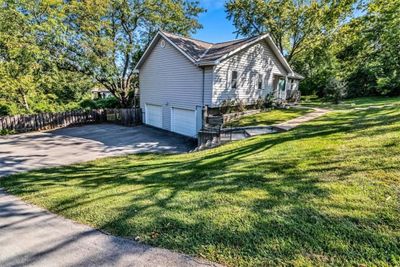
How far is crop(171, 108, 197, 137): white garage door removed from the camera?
Answer: 15072 millimetres

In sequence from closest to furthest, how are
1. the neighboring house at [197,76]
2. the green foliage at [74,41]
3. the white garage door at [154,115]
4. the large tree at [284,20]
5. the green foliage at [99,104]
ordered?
the neighboring house at [197,76] → the green foliage at [74,41] → the white garage door at [154,115] → the large tree at [284,20] → the green foliage at [99,104]

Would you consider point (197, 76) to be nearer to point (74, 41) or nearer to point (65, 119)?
point (74, 41)

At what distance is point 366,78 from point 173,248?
29046 millimetres

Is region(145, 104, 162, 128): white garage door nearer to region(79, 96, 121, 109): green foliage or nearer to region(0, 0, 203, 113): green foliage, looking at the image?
region(0, 0, 203, 113): green foliage

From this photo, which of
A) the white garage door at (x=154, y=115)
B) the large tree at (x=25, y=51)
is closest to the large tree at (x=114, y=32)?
the large tree at (x=25, y=51)

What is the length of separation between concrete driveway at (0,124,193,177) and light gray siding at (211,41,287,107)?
3949mm

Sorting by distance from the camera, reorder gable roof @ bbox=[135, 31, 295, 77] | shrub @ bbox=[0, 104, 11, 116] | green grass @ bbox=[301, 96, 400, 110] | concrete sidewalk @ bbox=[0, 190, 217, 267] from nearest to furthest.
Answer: concrete sidewalk @ bbox=[0, 190, 217, 267], gable roof @ bbox=[135, 31, 295, 77], shrub @ bbox=[0, 104, 11, 116], green grass @ bbox=[301, 96, 400, 110]

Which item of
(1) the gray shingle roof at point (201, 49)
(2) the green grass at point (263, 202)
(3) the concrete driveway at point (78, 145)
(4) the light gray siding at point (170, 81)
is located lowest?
(3) the concrete driveway at point (78, 145)

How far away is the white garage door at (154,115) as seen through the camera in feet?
58.9

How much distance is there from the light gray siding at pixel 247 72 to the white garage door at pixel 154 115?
539cm

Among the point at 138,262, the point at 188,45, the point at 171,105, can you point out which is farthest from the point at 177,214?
the point at 188,45

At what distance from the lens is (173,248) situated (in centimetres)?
323

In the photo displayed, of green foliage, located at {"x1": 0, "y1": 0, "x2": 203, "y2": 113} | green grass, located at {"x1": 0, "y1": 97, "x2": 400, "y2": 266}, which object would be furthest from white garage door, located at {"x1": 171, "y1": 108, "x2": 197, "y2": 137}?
green foliage, located at {"x1": 0, "y1": 0, "x2": 203, "y2": 113}

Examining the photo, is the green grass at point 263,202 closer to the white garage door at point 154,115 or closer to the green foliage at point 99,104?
the white garage door at point 154,115
